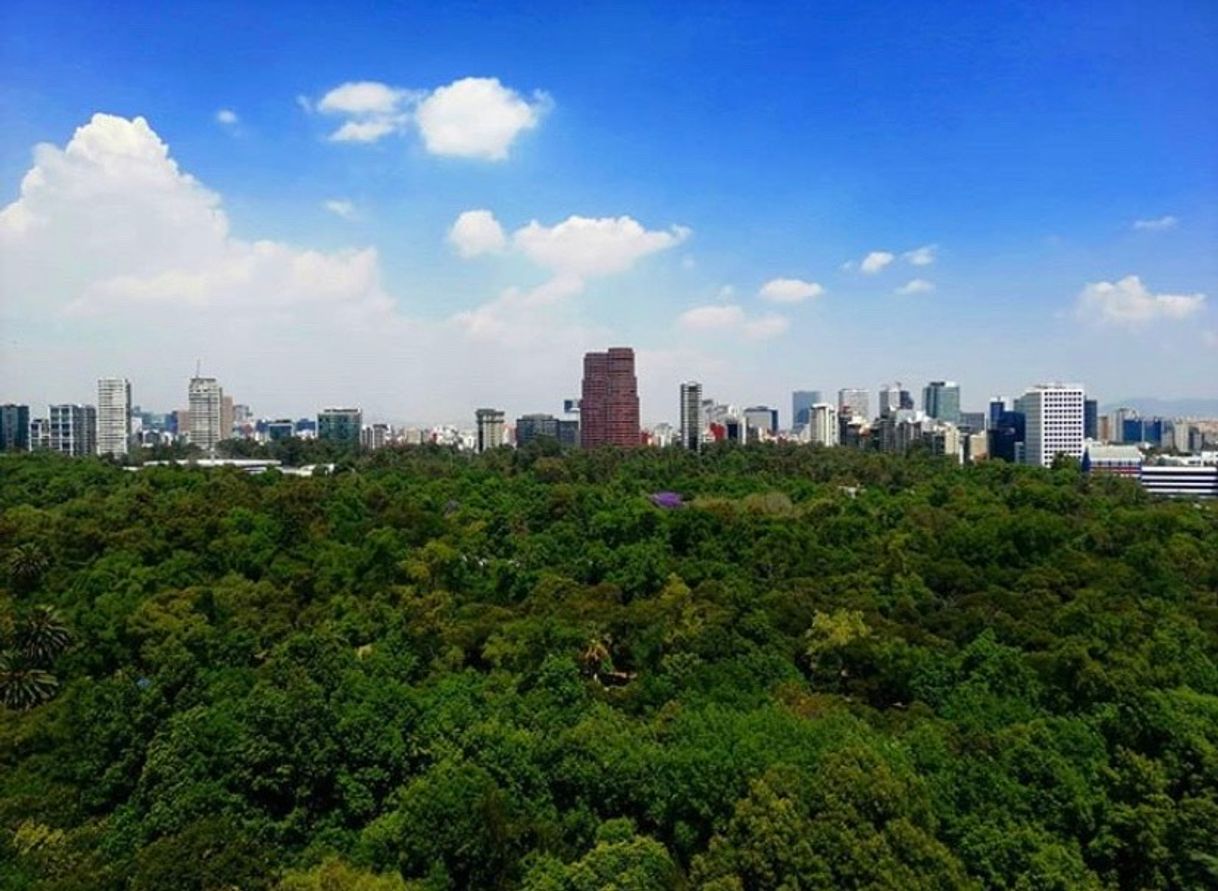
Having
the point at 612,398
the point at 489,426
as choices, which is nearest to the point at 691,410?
the point at 612,398

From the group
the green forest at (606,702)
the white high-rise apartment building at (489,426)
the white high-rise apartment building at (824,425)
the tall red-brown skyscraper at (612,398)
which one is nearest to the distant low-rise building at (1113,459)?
the white high-rise apartment building at (824,425)

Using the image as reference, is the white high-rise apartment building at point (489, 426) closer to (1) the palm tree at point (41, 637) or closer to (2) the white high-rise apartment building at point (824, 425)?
(2) the white high-rise apartment building at point (824, 425)

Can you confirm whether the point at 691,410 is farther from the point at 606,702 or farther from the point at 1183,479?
the point at 606,702

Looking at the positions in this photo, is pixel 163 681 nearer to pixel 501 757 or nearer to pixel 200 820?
pixel 200 820

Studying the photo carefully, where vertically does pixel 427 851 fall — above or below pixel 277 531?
below

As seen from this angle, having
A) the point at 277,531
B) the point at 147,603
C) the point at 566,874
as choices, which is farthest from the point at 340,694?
the point at 277,531

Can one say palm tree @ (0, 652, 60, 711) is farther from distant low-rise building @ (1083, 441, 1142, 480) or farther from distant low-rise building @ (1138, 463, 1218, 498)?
distant low-rise building @ (1138, 463, 1218, 498)
